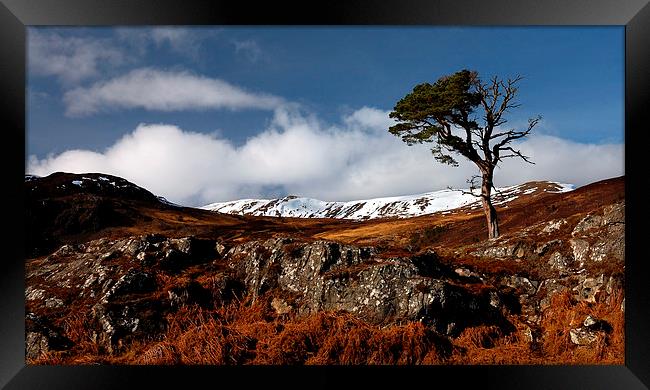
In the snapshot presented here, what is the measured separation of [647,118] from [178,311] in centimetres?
713

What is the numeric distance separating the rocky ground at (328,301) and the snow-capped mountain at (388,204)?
2948 millimetres

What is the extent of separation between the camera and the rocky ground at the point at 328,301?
5.41 m

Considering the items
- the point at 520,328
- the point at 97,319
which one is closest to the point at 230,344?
the point at 97,319

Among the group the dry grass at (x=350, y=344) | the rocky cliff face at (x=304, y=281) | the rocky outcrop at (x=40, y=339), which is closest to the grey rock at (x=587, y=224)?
the rocky cliff face at (x=304, y=281)

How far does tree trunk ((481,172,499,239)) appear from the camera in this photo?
9.08m

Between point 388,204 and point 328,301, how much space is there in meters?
4.70

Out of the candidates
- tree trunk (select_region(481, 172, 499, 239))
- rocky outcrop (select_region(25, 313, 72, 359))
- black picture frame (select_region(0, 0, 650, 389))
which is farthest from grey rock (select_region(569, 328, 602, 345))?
rocky outcrop (select_region(25, 313, 72, 359))

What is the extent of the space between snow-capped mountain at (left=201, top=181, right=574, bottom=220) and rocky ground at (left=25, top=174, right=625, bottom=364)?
2.95 meters

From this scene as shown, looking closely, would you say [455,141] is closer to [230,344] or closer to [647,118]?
[647,118]

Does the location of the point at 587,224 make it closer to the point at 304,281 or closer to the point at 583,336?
the point at 583,336
